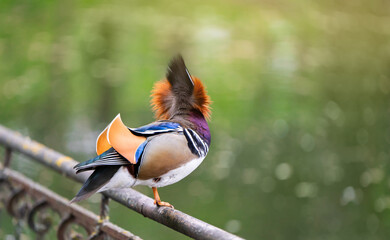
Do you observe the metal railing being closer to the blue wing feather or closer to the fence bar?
the fence bar

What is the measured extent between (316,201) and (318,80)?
2424 millimetres

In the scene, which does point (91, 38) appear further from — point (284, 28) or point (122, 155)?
point (122, 155)

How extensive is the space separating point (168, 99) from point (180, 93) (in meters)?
0.03

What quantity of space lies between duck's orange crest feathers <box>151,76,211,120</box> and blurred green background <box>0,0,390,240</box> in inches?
99.7

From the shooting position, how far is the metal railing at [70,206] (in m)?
0.91

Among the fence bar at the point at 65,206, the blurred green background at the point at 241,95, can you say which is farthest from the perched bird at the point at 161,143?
the blurred green background at the point at 241,95

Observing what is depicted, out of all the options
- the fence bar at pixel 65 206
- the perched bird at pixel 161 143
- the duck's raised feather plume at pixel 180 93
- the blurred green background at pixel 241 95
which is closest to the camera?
the perched bird at pixel 161 143

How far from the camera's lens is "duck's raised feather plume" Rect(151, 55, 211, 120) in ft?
3.15

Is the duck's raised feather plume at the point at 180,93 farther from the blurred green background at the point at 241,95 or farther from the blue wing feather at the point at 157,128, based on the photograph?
the blurred green background at the point at 241,95

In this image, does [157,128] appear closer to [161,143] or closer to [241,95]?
[161,143]

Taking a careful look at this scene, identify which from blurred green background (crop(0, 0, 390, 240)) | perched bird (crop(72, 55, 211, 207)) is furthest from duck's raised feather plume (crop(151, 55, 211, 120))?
blurred green background (crop(0, 0, 390, 240))

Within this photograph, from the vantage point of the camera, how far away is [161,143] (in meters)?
0.87

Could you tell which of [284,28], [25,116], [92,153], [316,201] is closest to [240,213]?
[316,201]

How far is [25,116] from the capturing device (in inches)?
192
